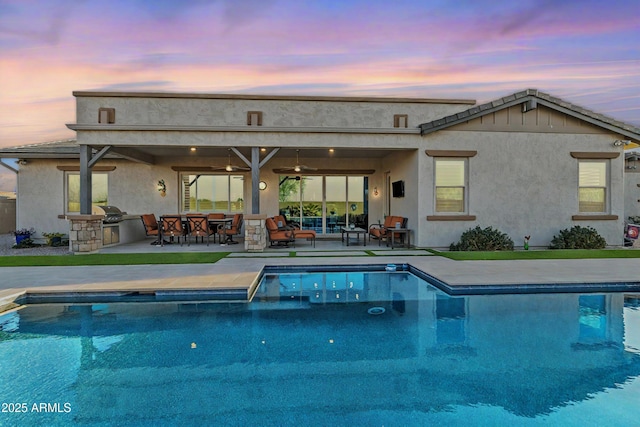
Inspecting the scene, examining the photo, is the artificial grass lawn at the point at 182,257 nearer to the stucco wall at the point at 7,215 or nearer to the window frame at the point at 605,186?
the window frame at the point at 605,186

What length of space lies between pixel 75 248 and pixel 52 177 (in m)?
5.03

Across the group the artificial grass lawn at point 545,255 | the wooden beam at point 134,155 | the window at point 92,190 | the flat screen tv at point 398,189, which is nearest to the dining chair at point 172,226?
the wooden beam at point 134,155

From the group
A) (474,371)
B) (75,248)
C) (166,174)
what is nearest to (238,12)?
(166,174)

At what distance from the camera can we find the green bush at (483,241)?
1016 cm

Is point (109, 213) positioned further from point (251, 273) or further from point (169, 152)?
point (251, 273)

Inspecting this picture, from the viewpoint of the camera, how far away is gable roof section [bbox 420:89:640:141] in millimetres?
10156

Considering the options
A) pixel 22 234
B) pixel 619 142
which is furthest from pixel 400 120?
pixel 22 234

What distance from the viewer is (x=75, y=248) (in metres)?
9.80

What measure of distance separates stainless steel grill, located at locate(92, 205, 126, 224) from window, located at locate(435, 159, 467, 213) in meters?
10.4

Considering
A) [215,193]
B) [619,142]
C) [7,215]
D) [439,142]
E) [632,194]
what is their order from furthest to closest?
1. [7,215]
2. [632,194]
3. [215,193]
4. [619,142]
5. [439,142]

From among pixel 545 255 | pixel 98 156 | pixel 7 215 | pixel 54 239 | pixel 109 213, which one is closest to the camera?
pixel 545 255

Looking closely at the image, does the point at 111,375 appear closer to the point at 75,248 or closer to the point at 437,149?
the point at 75,248

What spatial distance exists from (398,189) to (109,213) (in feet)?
32.8

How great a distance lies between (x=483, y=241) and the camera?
402 inches
